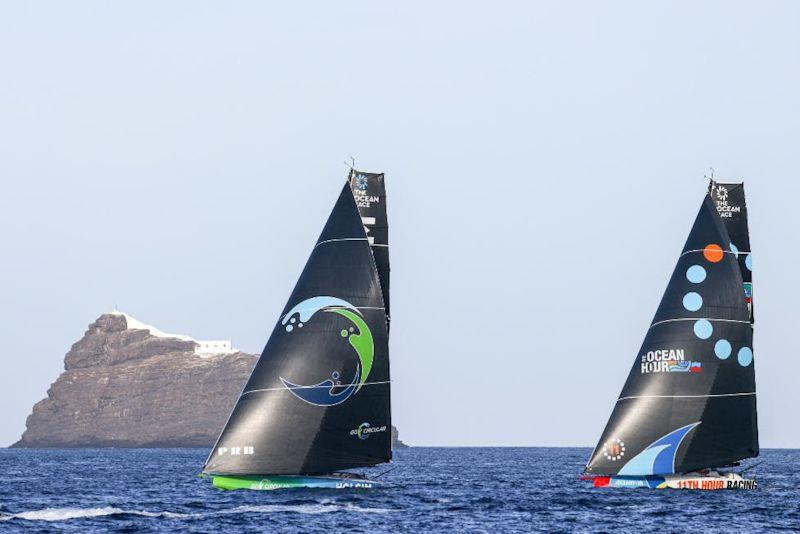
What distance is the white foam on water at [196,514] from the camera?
55031 millimetres

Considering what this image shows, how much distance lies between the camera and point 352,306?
193 ft

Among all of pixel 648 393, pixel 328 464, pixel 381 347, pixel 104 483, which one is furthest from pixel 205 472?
pixel 104 483

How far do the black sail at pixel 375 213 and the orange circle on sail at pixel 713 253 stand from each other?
48.0 ft

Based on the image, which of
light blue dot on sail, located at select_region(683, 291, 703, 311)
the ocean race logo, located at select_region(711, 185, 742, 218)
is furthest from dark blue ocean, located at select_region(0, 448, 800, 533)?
the ocean race logo, located at select_region(711, 185, 742, 218)

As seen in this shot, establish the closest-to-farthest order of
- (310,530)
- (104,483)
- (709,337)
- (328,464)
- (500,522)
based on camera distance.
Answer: (310,530) < (500,522) < (328,464) < (709,337) < (104,483)

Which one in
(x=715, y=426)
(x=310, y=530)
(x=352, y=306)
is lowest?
(x=310, y=530)

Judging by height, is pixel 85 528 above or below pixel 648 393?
below

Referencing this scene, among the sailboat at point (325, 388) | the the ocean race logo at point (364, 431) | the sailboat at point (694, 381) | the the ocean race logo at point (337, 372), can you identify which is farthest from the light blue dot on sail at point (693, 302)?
the the ocean race logo at point (364, 431)

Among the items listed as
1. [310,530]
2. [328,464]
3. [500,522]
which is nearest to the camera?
[310,530]

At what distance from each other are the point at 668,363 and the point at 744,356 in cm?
344

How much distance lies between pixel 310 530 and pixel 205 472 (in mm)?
10921

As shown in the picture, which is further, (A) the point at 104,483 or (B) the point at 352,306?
(A) the point at 104,483

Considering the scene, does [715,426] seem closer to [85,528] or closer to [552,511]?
[552,511]

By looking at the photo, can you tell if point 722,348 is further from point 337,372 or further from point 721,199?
point 337,372
